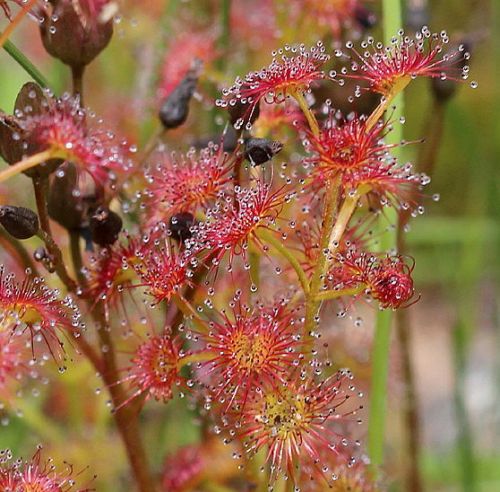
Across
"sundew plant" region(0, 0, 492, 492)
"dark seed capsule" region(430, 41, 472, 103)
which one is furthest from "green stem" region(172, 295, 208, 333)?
"dark seed capsule" region(430, 41, 472, 103)

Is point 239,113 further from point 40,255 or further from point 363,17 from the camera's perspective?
point 363,17

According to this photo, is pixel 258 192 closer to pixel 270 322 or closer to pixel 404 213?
pixel 270 322

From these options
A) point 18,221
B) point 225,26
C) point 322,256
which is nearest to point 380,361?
point 322,256

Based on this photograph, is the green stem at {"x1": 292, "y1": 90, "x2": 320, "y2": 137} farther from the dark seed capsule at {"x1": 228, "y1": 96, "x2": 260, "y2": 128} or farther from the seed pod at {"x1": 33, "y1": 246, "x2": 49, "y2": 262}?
the seed pod at {"x1": 33, "y1": 246, "x2": 49, "y2": 262}

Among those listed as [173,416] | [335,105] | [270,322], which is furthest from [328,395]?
[173,416]

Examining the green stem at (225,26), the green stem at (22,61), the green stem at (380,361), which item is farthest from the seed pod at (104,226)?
the green stem at (225,26)
